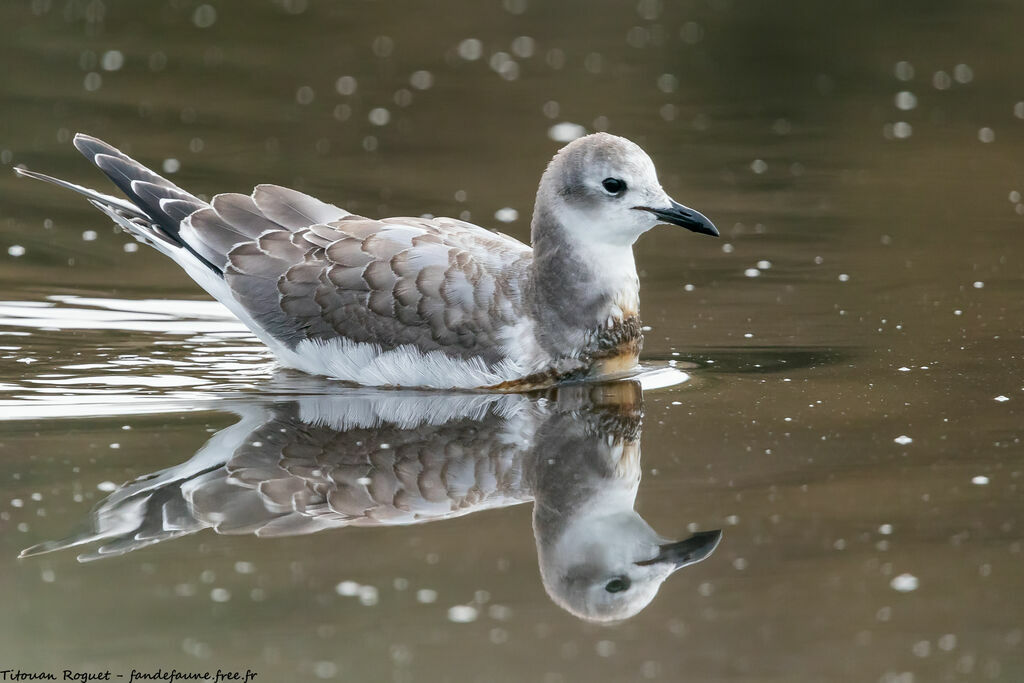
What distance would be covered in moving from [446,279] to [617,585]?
97.0 inches

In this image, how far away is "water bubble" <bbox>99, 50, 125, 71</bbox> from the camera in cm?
1438

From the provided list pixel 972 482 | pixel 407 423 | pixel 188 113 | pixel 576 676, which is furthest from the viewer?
pixel 188 113

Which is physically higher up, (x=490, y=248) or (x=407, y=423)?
(x=490, y=248)

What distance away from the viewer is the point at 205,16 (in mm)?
16375

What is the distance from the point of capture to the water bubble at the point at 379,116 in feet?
43.0

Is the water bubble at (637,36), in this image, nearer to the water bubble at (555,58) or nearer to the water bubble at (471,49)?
the water bubble at (555,58)

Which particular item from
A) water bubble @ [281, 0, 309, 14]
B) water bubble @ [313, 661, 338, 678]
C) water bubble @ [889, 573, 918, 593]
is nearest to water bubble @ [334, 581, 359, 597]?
water bubble @ [313, 661, 338, 678]

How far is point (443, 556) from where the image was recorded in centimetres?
583

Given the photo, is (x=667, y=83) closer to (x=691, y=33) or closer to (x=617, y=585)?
(x=691, y=33)

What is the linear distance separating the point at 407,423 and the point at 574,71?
8150 millimetres

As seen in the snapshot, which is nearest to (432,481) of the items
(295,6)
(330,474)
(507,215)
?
(330,474)

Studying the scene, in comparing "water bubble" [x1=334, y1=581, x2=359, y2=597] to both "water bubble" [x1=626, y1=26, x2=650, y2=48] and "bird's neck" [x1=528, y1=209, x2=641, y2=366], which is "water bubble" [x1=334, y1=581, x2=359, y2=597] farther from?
"water bubble" [x1=626, y1=26, x2=650, y2=48]

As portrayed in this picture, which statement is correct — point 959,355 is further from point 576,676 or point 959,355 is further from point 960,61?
point 960,61

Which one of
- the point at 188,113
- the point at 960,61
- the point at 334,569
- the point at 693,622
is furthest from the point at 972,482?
the point at 960,61
